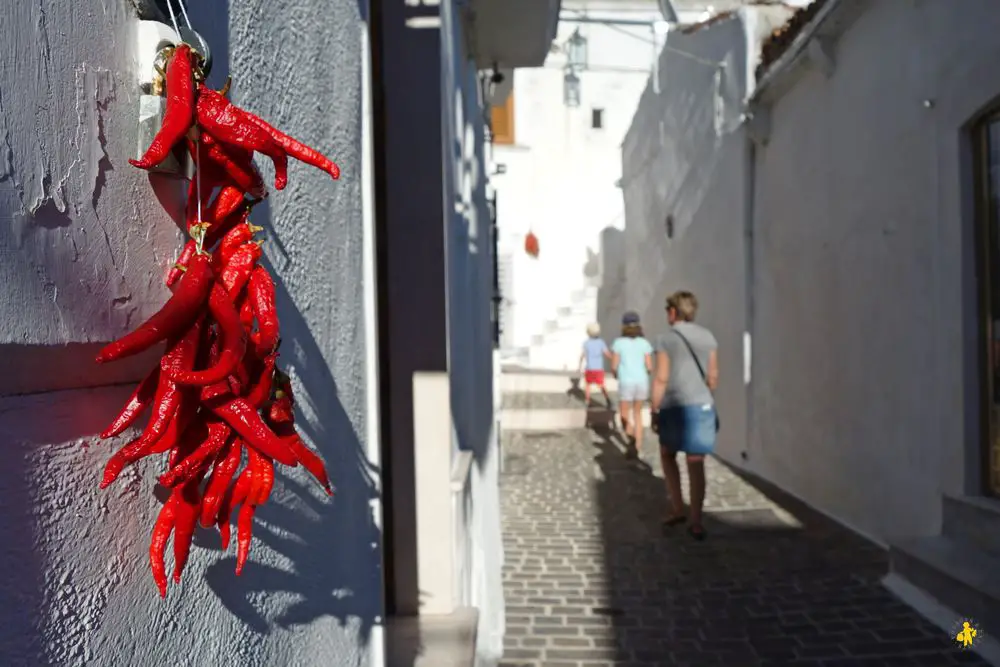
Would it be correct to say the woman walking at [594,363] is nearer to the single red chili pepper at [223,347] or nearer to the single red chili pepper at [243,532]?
the single red chili pepper at [243,532]

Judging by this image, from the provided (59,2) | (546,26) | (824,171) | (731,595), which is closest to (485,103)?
(546,26)

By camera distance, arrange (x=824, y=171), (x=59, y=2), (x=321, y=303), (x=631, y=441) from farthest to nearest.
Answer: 1. (x=631, y=441)
2. (x=824, y=171)
3. (x=321, y=303)
4. (x=59, y=2)

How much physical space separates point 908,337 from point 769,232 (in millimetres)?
3188

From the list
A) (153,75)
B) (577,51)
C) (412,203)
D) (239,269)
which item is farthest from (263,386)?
(577,51)

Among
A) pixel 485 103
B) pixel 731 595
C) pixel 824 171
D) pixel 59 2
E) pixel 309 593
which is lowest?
pixel 731 595

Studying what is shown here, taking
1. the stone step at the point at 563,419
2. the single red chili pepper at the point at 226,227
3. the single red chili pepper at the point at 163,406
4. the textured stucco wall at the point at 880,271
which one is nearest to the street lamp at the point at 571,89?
the stone step at the point at 563,419

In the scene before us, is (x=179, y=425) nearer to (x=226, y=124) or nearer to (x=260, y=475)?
(x=260, y=475)

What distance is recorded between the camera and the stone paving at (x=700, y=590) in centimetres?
434

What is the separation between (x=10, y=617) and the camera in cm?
71

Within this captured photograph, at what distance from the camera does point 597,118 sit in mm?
22672

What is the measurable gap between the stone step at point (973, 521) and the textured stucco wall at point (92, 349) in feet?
13.8

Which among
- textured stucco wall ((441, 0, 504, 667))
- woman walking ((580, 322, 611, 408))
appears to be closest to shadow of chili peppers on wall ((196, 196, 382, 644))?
textured stucco wall ((441, 0, 504, 667))

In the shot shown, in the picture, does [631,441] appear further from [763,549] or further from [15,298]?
[15,298]

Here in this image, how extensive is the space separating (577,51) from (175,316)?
68.4 feet
